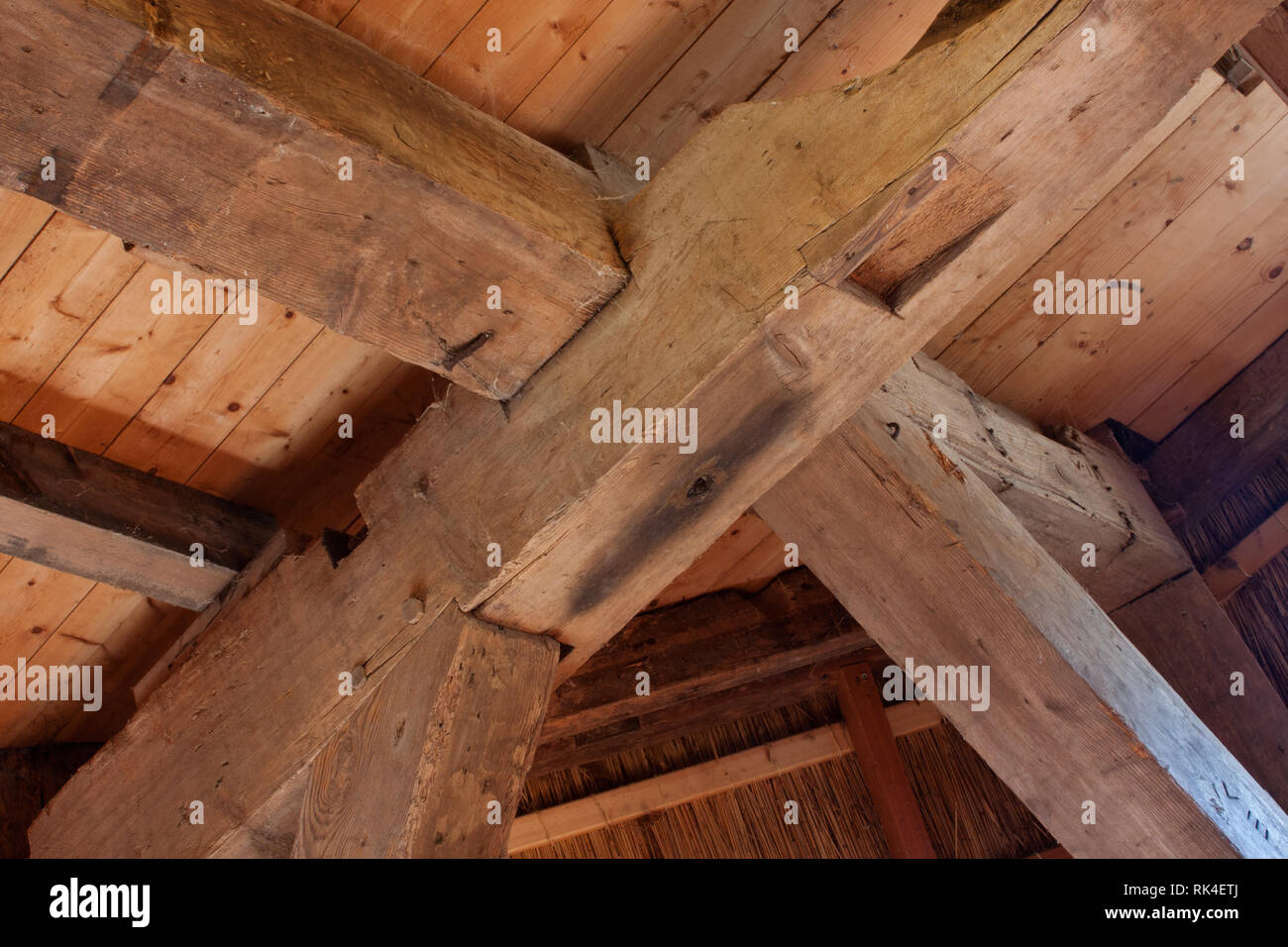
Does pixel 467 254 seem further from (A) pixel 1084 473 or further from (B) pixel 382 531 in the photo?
(A) pixel 1084 473

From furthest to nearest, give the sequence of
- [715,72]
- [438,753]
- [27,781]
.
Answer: [27,781] < [715,72] < [438,753]

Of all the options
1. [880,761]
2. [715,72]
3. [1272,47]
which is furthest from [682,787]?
[1272,47]

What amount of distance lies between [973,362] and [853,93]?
1271 millimetres

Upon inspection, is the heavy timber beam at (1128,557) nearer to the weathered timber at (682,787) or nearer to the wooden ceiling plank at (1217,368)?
the wooden ceiling plank at (1217,368)

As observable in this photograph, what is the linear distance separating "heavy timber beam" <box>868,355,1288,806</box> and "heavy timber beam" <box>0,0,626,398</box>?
3.16 feet

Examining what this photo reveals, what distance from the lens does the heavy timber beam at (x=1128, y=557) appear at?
2.28 meters

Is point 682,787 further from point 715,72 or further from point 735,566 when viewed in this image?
point 715,72

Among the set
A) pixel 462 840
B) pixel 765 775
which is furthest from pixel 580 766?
pixel 462 840

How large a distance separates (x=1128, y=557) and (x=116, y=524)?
215 centimetres

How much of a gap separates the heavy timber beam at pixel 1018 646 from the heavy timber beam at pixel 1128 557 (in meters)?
0.40

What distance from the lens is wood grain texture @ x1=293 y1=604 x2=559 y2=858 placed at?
62.8 inches

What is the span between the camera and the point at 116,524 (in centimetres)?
190

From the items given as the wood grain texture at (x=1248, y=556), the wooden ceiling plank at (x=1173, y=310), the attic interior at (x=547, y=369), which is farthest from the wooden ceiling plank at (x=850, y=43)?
the wood grain texture at (x=1248, y=556)

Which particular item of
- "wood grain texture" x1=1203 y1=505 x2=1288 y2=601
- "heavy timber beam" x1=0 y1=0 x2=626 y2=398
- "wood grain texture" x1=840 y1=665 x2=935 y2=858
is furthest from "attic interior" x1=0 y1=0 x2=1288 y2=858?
"wood grain texture" x1=840 y1=665 x2=935 y2=858
